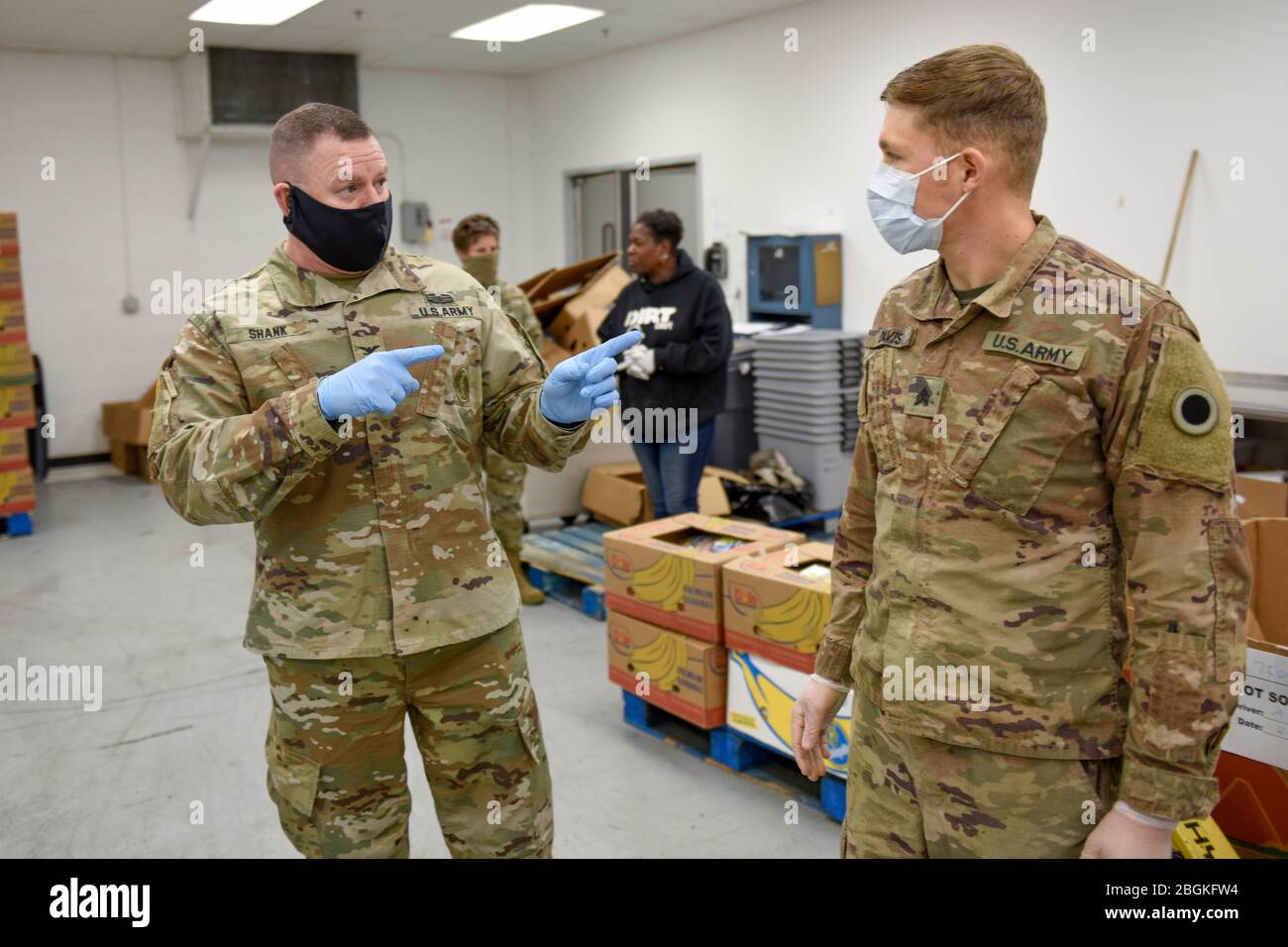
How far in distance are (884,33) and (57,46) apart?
5987mm

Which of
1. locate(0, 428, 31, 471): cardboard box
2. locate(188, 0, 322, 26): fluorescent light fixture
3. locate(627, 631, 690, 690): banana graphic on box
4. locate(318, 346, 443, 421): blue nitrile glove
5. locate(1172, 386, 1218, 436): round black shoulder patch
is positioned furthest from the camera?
locate(188, 0, 322, 26): fluorescent light fixture

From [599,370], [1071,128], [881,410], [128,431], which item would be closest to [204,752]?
[599,370]

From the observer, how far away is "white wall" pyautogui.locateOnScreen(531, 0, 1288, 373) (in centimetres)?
468

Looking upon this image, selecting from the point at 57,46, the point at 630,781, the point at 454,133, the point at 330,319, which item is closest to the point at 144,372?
the point at 57,46

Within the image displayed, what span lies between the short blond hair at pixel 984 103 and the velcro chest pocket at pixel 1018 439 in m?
0.29

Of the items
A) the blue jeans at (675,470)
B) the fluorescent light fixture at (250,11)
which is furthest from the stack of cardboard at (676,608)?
the fluorescent light fixture at (250,11)

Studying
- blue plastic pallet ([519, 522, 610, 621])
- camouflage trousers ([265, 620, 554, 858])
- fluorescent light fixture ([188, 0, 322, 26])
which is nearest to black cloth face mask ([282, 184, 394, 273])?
camouflage trousers ([265, 620, 554, 858])

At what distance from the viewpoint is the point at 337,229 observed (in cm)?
188

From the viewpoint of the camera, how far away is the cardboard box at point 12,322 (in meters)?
6.11

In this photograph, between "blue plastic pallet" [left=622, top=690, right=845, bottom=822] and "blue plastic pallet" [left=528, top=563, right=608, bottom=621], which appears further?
"blue plastic pallet" [left=528, top=563, right=608, bottom=621]

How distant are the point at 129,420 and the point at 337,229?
717 cm

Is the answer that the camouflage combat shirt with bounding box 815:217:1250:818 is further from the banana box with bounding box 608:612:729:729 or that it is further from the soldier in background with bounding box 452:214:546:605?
the soldier in background with bounding box 452:214:546:605

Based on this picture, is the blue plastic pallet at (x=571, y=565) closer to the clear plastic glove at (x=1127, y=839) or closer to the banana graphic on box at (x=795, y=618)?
the banana graphic on box at (x=795, y=618)

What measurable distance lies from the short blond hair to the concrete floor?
2.00 m
